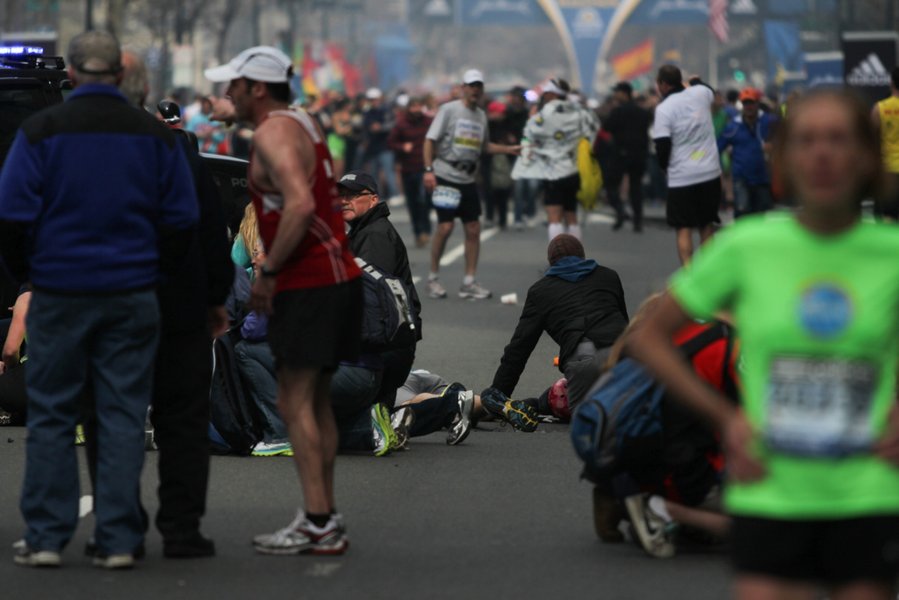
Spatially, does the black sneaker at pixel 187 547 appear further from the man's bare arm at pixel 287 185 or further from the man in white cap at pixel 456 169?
the man in white cap at pixel 456 169

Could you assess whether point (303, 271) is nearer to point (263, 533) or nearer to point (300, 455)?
point (300, 455)

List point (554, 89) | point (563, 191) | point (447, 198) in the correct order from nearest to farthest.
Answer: point (447, 198) → point (563, 191) → point (554, 89)

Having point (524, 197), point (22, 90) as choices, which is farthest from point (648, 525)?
point (524, 197)

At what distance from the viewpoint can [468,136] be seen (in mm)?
18531

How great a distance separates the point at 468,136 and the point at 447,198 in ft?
2.20

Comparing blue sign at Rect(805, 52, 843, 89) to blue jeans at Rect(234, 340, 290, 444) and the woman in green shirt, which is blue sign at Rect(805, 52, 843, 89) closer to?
blue jeans at Rect(234, 340, 290, 444)

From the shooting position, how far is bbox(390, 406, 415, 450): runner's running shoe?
966 cm

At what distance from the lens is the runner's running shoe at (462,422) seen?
32.6 ft

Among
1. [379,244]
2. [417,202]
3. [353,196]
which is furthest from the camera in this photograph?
[417,202]

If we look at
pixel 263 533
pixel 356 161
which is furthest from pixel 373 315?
pixel 356 161

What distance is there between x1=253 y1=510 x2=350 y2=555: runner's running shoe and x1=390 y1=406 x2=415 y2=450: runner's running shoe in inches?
102

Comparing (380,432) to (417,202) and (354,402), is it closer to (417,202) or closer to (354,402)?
A: (354,402)

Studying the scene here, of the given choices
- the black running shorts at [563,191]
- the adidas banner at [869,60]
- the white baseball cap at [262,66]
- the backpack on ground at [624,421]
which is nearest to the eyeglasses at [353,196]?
the white baseball cap at [262,66]

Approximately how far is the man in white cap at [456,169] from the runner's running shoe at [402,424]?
8425 mm
